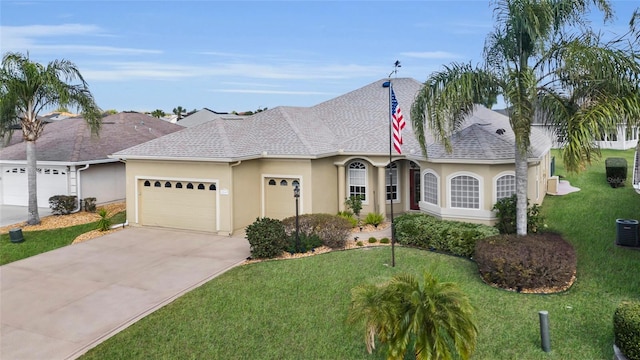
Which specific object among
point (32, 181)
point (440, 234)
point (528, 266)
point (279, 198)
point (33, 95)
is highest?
point (33, 95)

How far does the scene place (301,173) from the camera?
57.4 feet

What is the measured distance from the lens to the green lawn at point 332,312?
792 centimetres

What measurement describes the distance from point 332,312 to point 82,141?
2010 cm

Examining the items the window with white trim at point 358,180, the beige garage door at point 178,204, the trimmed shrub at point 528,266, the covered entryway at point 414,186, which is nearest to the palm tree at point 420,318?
the trimmed shrub at point 528,266

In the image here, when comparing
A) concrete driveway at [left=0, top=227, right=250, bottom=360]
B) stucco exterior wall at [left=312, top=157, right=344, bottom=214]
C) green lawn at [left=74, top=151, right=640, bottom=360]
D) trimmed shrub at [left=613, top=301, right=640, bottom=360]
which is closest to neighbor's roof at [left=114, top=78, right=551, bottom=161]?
stucco exterior wall at [left=312, top=157, right=344, bottom=214]

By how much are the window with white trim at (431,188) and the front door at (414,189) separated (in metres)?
2.05

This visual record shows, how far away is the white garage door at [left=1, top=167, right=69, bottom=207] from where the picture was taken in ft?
72.0

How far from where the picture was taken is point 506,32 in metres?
12.1

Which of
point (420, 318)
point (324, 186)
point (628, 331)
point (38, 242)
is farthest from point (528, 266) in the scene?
point (38, 242)

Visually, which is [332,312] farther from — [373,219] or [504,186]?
[504,186]

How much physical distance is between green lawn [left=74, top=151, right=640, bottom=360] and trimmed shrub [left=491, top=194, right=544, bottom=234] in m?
1.28

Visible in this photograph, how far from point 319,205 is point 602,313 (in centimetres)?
1091

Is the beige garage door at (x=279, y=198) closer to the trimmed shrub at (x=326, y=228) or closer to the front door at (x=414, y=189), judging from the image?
the trimmed shrub at (x=326, y=228)

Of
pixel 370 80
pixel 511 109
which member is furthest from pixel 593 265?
pixel 370 80
